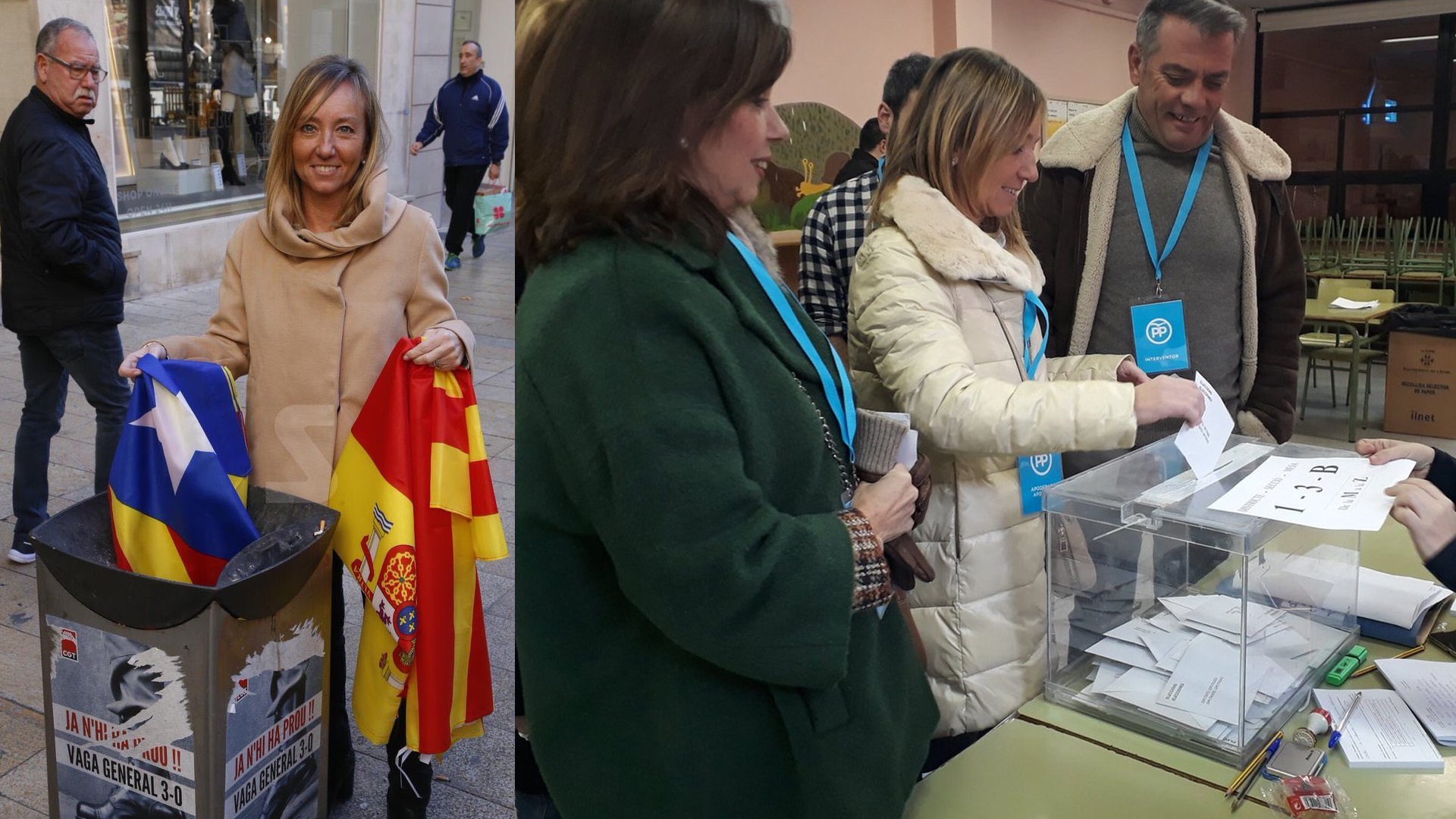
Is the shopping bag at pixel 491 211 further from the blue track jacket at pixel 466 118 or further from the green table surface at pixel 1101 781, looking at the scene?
the green table surface at pixel 1101 781

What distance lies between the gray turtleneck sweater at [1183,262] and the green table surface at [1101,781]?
2.65 feet

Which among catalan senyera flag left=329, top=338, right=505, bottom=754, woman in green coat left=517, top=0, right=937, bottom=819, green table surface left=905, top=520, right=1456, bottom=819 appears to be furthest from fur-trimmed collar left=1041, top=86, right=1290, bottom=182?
catalan senyera flag left=329, top=338, right=505, bottom=754

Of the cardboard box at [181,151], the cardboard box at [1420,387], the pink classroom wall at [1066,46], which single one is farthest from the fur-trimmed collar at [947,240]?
the cardboard box at [1420,387]

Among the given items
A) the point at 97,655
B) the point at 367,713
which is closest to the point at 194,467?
the point at 97,655

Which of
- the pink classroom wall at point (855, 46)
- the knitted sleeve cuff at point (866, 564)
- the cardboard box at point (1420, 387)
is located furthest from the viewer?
the cardboard box at point (1420, 387)

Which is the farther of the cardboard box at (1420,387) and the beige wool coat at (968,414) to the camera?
the cardboard box at (1420,387)

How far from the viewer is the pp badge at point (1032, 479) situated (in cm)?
164

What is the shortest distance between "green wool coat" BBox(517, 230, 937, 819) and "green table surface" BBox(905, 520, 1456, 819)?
202 mm

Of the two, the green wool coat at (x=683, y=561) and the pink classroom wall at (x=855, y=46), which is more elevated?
the pink classroom wall at (x=855, y=46)

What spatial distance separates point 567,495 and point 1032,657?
1.01m

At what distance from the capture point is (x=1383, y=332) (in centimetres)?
371

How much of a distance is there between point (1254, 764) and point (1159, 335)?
1030mm

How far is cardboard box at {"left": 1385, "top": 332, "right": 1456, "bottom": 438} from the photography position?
2771 mm

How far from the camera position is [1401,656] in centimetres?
155
